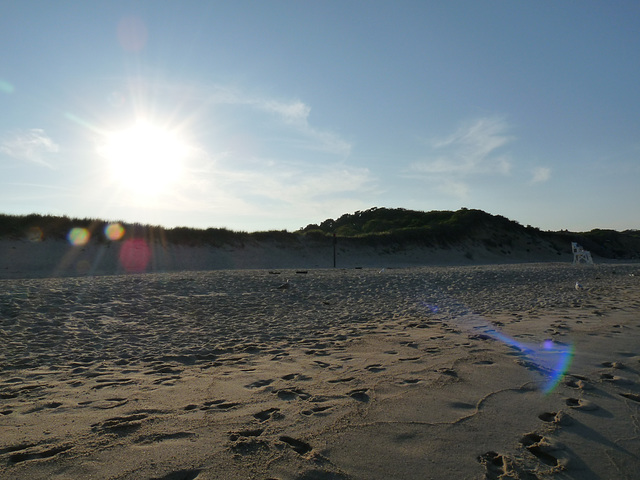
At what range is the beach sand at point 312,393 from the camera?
2307 mm

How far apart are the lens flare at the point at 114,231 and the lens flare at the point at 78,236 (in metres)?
0.91

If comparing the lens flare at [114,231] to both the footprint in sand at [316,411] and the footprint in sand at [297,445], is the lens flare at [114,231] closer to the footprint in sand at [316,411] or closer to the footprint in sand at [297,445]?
the footprint in sand at [316,411]

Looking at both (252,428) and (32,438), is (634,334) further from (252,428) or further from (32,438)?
(32,438)

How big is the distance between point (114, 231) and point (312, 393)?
21.4 meters

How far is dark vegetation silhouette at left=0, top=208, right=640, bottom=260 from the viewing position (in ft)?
67.9

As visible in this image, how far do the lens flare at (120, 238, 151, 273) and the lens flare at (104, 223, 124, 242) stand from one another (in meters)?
0.56

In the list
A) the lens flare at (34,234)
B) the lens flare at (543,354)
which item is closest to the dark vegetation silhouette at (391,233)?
the lens flare at (34,234)

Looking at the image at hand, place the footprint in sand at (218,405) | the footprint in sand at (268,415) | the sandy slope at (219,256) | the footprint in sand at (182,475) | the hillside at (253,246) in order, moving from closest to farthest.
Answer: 1. the footprint in sand at (182,475)
2. the footprint in sand at (268,415)
3. the footprint in sand at (218,405)
4. the sandy slope at (219,256)
5. the hillside at (253,246)

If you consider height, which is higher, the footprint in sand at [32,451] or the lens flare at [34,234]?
the lens flare at [34,234]

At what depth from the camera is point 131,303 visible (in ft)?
25.6

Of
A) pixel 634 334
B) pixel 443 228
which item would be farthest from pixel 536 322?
pixel 443 228

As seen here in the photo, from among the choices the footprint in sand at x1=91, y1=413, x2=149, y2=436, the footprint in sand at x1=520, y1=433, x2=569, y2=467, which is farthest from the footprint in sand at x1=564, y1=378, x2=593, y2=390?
the footprint in sand at x1=91, y1=413, x2=149, y2=436

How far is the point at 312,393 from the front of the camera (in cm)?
342

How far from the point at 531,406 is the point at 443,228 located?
33.9 meters
